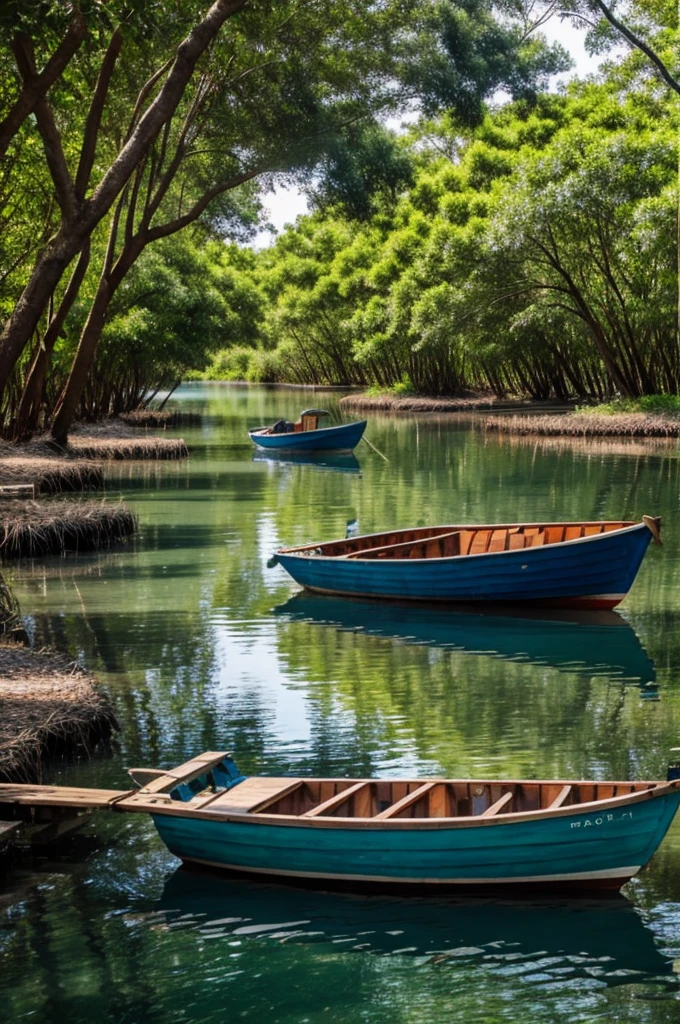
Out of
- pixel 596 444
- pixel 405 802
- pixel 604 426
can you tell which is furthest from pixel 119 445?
pixel 405 802

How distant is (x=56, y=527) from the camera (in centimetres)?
1991

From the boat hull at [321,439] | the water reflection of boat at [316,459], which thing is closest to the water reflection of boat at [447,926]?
the water reflection of boat at [316,459]

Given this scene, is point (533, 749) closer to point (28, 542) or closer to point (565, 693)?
point (565, 693)

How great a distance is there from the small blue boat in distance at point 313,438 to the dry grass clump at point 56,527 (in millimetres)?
17736

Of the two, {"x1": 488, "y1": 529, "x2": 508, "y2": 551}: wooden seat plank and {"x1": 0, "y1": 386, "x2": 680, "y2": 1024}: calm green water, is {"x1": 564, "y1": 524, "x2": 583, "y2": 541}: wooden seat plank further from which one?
{"x1": 0, "y1": 386, "x2": 680, "y2": 1024}: calm green water

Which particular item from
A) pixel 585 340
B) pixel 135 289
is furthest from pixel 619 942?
pixel 585 340

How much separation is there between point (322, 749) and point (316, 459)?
2838 centimetres

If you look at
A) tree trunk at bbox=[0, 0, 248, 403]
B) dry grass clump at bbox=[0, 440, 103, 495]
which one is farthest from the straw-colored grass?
tree trunk at bbox=[0, 0, 248, 403]

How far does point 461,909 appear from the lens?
7.55m

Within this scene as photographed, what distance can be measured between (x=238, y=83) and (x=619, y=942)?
22125 millimetres

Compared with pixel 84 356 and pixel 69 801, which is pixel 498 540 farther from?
pixel 84 356

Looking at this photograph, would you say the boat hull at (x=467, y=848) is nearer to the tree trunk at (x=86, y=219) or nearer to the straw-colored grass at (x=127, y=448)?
the tree trunk at (x=86, y=219)

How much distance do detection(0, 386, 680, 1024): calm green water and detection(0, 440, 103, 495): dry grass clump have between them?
2004 millimetres

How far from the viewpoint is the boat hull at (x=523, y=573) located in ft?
51.9
